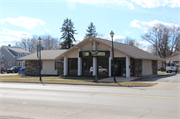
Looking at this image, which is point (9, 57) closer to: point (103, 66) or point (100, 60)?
point (100, 60)

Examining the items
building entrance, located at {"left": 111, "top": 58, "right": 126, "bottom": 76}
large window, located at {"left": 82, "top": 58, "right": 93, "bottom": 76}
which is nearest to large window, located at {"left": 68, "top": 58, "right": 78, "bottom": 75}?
large window, located at {"left": 82, "top": 58, "right": 93, "bottom": 76}

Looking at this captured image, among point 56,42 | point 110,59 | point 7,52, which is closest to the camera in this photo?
point 110,59

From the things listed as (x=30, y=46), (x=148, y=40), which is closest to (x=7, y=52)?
(x=30, y=46)

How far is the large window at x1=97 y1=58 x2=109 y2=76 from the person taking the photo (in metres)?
25.6

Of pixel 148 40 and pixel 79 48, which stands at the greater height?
pixel 148 40

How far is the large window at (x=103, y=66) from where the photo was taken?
2561cm

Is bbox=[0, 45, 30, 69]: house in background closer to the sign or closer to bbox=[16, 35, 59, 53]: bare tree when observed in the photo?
bbox=[16, 35, 59, 53]: bare tree

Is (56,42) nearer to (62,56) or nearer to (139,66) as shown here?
(62,56)

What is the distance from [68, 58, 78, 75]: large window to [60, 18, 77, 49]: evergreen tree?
30279 mm

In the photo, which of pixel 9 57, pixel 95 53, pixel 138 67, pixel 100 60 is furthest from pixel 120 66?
pixel 9 57

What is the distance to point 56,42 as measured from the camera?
77062 mm

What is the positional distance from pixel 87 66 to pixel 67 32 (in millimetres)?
34032

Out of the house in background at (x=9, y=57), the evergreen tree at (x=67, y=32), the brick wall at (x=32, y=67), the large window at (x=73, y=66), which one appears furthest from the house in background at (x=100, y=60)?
the house in background at (x=9, y=57)

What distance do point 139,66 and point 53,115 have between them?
20.9 meters
